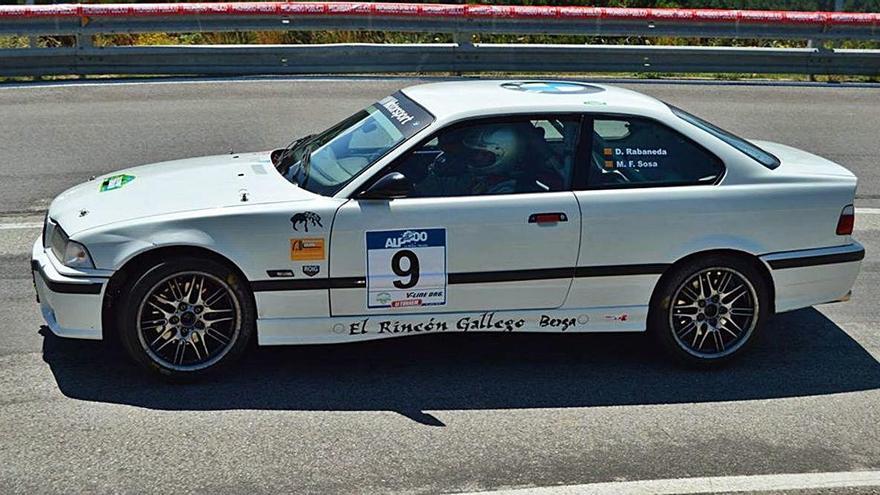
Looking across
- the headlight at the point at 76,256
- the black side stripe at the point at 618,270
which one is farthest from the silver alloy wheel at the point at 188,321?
the black side stripe at the point at 618,270

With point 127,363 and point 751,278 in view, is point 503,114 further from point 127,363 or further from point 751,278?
point 127,363

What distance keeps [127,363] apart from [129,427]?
0.80 meters

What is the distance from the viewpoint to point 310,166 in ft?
21.4

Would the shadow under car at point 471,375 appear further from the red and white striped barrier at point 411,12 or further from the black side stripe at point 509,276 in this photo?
the red and white striped barrier at point 411,12

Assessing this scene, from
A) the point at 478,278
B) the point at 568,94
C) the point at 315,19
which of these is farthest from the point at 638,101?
the point at 315,19

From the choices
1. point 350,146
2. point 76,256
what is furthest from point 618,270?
point 76,256

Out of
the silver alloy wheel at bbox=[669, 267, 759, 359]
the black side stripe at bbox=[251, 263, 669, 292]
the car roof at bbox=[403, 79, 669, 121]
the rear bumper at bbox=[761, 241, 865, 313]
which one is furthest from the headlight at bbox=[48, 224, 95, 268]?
the rear bumper at bbox=[761, 241, 865, 313]

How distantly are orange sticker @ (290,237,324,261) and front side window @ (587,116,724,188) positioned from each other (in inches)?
61.0

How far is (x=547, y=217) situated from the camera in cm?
613

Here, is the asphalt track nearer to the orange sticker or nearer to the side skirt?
the side skirt

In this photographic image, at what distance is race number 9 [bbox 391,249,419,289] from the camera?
5984 millimetres

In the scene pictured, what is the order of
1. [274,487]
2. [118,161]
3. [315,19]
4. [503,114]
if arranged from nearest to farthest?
[274,487], [503,114], [118,161], [315,19]

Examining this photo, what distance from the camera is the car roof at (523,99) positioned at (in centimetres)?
638

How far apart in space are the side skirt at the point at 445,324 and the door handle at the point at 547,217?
52cm
